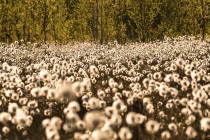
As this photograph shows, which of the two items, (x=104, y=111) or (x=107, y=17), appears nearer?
(x=104, y=111)

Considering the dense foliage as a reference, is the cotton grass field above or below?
below

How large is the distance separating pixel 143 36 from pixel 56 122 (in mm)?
30619

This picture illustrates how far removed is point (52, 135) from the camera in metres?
3.80

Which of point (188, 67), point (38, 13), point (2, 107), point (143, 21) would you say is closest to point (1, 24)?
point (38, 13)

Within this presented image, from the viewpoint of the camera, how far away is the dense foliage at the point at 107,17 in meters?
32.4

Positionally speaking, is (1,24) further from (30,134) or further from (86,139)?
(86,139)

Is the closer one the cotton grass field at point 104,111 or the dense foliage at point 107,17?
the cotton grass field at point 104,111

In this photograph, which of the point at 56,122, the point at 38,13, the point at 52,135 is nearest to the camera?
Answer: the point at 52,135

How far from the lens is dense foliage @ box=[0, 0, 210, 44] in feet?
106

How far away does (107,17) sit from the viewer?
36.2 metres

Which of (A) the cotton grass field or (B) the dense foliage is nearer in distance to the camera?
(A) the cotton grass field

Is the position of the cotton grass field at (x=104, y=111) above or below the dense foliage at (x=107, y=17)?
below

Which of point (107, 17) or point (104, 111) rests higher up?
point (107, 17)

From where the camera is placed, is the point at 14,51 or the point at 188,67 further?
Answer: the point at 14,51
